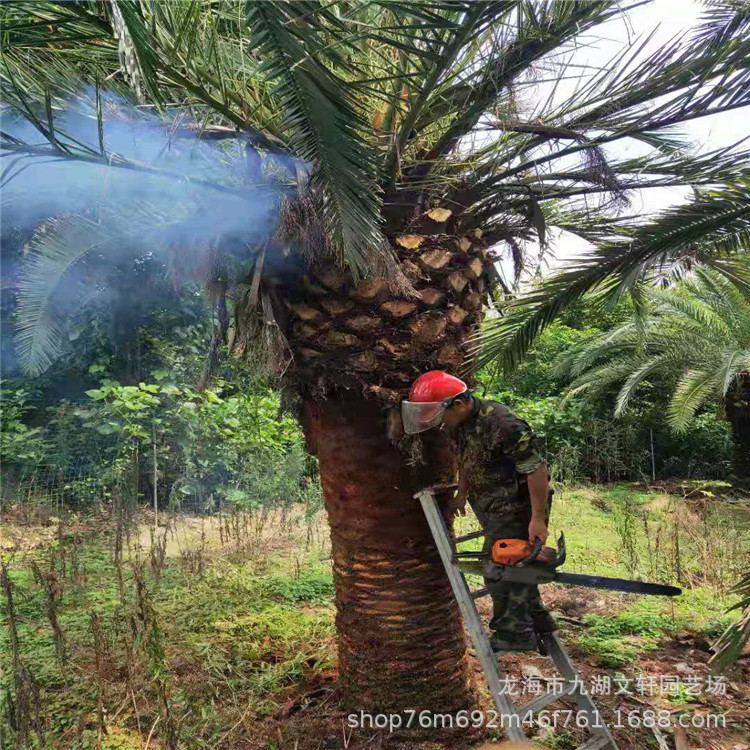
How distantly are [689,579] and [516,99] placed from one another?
4.55 m

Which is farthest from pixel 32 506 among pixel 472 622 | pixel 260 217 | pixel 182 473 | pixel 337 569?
pixel 472 622

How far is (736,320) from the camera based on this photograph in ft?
32.4

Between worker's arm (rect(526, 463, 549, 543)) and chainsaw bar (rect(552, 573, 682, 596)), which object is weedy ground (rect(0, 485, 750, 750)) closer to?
chainsaw bar (rect(552, 573, 682, 596))

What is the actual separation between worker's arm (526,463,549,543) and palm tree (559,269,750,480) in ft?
24.3

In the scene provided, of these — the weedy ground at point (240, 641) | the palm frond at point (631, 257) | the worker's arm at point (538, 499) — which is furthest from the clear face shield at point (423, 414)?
the weedy ground at point (240, 641)

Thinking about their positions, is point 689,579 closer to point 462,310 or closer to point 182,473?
point 462,310

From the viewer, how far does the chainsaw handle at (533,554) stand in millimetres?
2836

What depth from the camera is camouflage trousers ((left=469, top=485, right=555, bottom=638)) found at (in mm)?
3090

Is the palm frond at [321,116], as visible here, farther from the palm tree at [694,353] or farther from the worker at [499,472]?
the palm tree at [694,353]

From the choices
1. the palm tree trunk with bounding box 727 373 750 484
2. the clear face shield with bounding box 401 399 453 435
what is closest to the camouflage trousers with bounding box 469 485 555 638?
the clear face shield with bounding box 401 399 453 435

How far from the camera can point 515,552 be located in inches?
114

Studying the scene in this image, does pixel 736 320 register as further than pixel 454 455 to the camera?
Yes

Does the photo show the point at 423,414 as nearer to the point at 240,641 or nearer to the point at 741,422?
the point at 240,641

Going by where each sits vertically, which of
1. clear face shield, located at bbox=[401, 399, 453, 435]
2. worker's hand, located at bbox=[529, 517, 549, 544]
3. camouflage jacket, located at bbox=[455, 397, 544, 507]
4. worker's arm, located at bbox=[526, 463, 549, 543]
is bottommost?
worker's hand, located at bbox=[529, 517, 549, 544]
